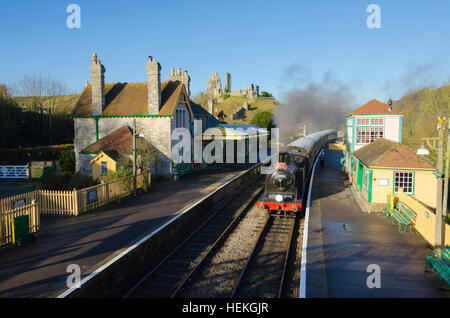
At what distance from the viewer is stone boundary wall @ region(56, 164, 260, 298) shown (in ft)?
28.7

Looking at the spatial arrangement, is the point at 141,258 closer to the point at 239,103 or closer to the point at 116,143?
the point at 116,143

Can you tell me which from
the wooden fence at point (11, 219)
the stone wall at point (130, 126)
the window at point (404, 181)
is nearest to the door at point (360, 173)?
the window at point (404, 181)

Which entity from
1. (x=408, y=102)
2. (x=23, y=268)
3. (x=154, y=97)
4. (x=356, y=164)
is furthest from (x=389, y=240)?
(x=408, y=102)

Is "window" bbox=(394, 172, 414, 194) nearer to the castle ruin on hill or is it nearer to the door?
the door

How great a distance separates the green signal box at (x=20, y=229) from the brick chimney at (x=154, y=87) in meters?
14.8

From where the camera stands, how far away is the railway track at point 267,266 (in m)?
9.24

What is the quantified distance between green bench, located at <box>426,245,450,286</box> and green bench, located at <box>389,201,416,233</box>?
8.64 feet

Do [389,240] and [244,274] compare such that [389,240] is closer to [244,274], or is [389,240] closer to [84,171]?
[244,274]

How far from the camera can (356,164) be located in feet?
69.5

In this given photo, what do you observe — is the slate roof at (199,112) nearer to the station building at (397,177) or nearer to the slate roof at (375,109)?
the slate roof at (375,109)
